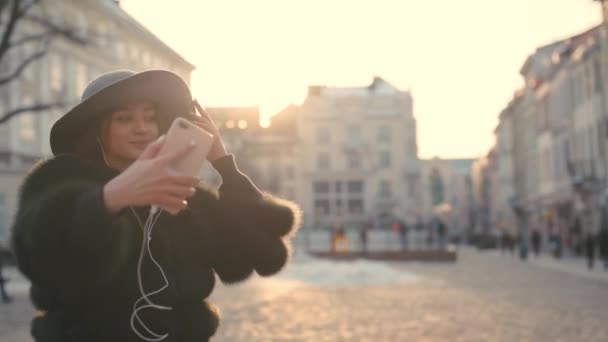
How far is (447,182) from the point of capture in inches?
6181

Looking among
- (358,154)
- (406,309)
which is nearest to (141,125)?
(406,309)

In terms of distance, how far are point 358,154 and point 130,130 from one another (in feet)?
323

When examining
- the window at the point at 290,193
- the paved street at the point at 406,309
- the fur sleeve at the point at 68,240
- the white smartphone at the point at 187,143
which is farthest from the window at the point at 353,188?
the white smartphone at the point at 187,143

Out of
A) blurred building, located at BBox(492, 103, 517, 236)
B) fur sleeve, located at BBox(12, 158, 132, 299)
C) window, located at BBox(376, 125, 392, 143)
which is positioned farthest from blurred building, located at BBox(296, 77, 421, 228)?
fur sleeve, located at BBox(12, 158, 132, 299)

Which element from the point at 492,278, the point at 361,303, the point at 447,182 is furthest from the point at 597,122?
the point at 447,182

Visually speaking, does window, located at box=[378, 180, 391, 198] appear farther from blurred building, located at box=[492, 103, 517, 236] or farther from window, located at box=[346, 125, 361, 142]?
blurred building, located at box=[492, 103, 517, 236]

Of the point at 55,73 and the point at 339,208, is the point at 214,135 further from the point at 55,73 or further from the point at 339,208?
the point at 339,208

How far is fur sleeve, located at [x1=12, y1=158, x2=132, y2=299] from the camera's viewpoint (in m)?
2.76

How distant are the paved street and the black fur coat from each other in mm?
7836

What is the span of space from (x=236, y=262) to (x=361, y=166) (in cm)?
9876

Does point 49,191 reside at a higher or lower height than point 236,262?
higher

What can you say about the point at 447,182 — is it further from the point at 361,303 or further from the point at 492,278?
the point at 361,303

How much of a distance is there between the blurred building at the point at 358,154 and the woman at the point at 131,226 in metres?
95.8

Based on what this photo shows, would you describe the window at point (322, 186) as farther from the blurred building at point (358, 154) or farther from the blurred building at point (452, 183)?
the blurred building at point (452, 183)
